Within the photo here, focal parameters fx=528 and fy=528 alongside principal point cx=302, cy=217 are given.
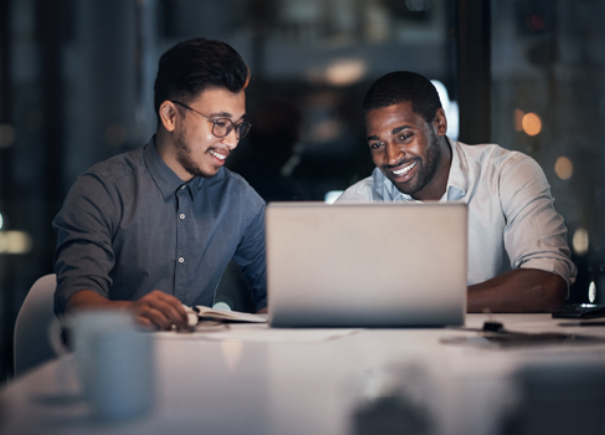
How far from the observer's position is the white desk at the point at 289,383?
0.60m

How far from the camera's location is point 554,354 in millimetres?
930

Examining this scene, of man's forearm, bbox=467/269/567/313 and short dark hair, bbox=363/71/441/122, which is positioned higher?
short dark hair, bbox=363/71/441/122

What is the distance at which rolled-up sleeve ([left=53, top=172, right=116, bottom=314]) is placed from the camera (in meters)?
1.55

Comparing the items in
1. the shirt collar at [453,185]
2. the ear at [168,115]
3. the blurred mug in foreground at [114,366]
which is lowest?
the blurred mug in foreground at [114,366]

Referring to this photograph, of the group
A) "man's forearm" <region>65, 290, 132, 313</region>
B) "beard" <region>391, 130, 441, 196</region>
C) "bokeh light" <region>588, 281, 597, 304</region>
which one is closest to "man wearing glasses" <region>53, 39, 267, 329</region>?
"man's forearm" <region>65, 290, 132, 313</region>

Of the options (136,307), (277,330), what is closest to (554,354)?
(277,330)

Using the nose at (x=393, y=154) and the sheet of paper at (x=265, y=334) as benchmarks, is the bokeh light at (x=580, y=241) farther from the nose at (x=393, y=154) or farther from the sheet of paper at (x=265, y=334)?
the sheet of paper at (x=265, y=334)

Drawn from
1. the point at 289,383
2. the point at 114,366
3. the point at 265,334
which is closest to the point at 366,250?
the point at 265,334

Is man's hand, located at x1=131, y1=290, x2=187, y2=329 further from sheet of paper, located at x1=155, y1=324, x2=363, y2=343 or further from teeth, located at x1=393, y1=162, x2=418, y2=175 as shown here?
teeth, located at x1=393, y1=162, x2=418, y2=175

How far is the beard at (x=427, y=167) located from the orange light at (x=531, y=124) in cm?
100

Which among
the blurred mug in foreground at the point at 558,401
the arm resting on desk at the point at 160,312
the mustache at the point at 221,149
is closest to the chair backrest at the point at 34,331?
the arm resting on desk at the point at 160,312

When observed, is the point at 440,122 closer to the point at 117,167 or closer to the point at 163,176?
the point at 163,176

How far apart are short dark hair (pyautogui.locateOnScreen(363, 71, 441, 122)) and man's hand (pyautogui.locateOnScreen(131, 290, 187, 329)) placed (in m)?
1.40

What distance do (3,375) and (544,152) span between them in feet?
11.2
